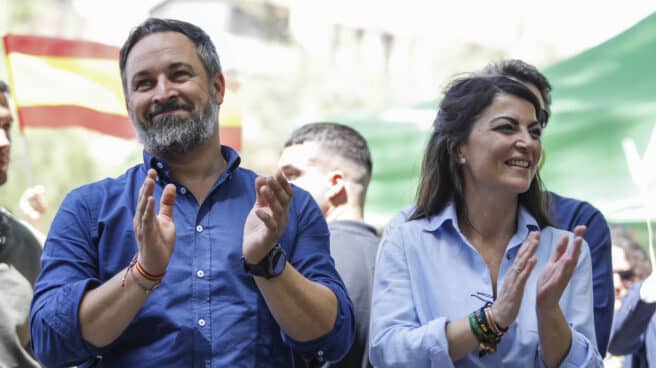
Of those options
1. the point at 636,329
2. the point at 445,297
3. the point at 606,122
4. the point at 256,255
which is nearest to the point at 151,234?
the point at 256,255

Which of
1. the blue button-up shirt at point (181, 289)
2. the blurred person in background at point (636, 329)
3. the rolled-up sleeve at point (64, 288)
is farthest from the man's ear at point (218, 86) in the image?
the blurred person in background at point (636, 329)

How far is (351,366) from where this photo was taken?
4.03m

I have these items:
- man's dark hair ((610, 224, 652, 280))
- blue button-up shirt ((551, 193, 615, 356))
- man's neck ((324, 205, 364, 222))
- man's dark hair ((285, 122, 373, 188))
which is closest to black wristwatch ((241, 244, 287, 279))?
blue button-up shirt ((551, 193, 615, 356))

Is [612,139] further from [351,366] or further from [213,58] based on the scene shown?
[213,58]

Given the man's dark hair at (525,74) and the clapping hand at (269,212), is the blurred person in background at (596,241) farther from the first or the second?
the clapping hand at (269,212)

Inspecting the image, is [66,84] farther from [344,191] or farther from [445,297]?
[445,297]

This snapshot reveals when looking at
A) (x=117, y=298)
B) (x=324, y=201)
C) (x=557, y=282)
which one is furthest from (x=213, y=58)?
(x=324, y=201)

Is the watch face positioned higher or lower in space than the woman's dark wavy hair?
lower

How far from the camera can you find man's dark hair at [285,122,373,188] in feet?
15.5

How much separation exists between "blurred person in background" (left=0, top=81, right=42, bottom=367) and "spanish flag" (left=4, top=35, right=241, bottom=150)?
2.48 metres

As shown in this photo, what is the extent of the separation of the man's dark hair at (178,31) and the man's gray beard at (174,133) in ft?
0.54

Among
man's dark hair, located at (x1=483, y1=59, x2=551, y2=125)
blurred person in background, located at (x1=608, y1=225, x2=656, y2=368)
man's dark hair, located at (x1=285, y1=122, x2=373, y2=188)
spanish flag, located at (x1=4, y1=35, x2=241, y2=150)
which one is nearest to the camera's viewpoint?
man's dark hair, located at (x1=483, y1=59, x2=551, y2=125)

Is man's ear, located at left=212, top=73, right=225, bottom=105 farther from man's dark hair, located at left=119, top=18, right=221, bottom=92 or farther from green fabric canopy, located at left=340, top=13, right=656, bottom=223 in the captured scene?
green fabric canopy, located at left=340, top=13, right=656, bottom=223

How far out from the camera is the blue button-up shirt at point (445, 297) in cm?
299
